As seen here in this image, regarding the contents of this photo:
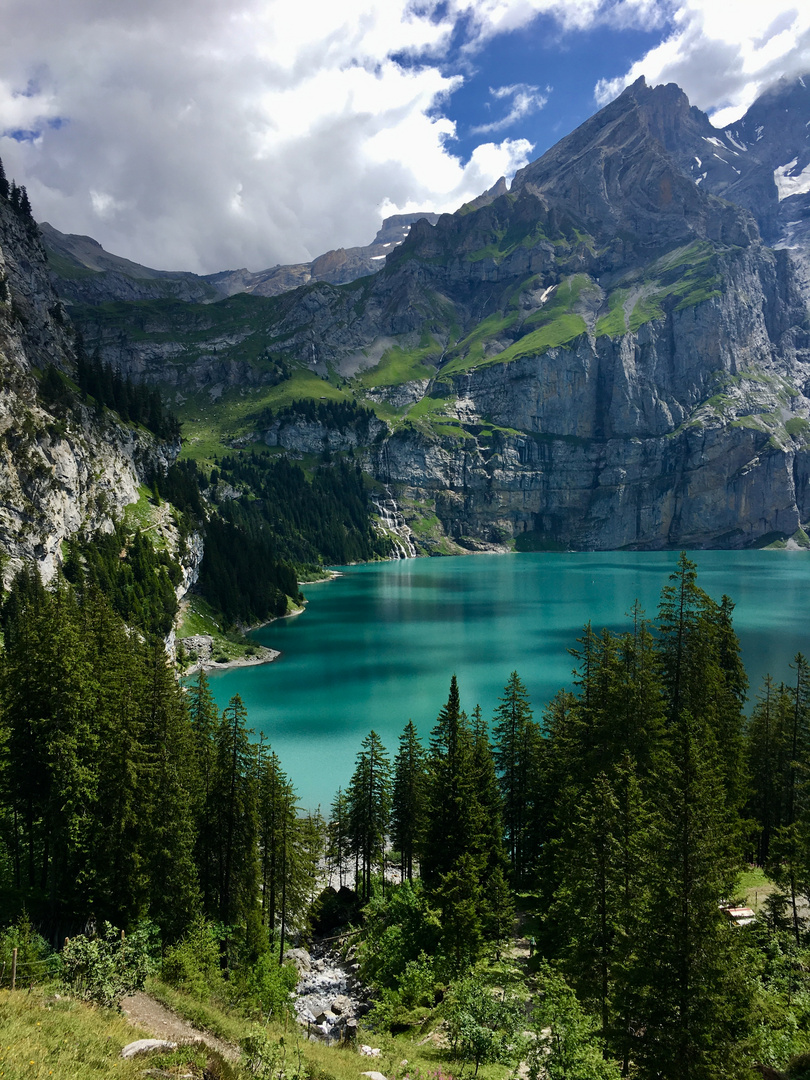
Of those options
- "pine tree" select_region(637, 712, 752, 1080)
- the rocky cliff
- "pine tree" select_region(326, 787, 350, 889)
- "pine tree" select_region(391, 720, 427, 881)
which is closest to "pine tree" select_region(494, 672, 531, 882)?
"pine tree" select_region(391, 720, 427, 881)

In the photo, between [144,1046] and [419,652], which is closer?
[144,1046]

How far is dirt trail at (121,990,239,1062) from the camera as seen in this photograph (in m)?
14.3

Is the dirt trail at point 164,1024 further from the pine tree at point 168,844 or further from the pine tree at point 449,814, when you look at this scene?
the pine tree at point 449,814

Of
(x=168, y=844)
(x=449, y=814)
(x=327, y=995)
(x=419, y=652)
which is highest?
(x=168, y=844)

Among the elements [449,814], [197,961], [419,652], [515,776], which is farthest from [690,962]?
[419,652]

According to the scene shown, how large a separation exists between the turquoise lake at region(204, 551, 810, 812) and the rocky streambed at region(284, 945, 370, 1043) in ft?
52.7

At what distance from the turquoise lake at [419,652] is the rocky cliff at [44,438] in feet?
98.2

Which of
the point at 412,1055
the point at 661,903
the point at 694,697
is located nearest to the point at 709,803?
the point at 661,903

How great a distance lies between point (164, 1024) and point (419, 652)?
80.7 m

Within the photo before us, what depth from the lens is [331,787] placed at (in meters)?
50.3

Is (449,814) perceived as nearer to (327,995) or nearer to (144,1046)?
(327,995)

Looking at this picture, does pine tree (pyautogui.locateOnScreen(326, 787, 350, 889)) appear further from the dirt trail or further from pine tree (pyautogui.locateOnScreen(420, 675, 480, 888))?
the dirt trail

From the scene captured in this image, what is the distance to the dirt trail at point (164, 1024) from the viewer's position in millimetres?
14281

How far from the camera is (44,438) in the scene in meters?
81.4
